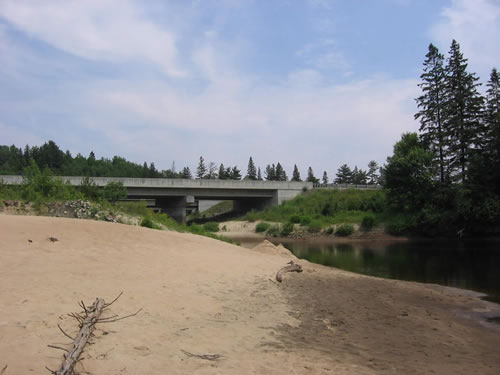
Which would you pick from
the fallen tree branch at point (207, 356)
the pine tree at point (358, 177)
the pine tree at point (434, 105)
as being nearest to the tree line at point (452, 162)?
the pine tree at point (434, 105)

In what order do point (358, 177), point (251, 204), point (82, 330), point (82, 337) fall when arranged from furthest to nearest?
point (358, 177) → point (251, 204) → point (82, 330) → point (82, 337)

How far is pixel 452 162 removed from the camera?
51562 millimetres

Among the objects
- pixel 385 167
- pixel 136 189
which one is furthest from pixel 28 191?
pixel 385 167

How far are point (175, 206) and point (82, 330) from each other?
62.2m

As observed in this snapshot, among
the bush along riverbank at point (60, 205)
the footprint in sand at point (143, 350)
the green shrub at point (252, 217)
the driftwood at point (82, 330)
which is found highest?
the bush along riverbank at point (60, 205)

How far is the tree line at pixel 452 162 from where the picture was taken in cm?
4628

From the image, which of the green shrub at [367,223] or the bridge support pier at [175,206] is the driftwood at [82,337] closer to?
the green shrub at [367,223]

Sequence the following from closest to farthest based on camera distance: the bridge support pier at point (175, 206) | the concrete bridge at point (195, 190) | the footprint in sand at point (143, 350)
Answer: the footprint in sand at point (143, 350) < the concrete bridge at point (195, 190) < the bridge support pier at point (175, 206)

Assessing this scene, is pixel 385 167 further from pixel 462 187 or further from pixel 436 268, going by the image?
pixel 436 268

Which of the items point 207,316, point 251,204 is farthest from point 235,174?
point 207,316

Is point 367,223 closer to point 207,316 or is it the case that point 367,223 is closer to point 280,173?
point 207,316

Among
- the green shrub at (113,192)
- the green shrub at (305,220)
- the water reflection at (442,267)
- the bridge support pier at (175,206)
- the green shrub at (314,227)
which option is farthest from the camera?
the bridge support pier at (175,206)

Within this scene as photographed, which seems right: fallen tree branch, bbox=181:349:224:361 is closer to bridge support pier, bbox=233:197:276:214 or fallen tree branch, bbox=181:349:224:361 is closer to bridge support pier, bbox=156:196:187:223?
bridge support pier, bbox=156:196:187:223

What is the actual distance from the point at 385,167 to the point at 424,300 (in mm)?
42347
